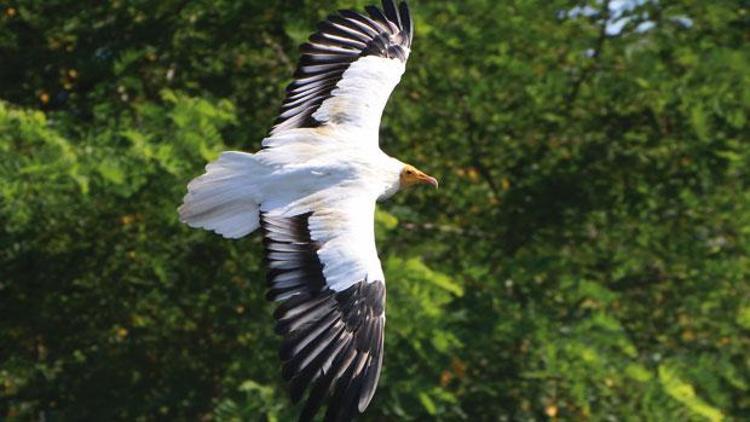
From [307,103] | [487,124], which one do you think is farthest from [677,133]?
[307,103]

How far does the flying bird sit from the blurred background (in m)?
1.49

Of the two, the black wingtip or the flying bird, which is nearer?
the flying bird

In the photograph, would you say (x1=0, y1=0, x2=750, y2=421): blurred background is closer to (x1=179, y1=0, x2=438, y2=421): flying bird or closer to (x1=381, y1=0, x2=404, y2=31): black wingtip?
(x1=381, y1=0, x2=404, y2=31): black wingtip

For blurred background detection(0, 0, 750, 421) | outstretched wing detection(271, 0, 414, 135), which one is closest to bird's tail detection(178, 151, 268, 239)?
outstretched wing detection(271, 0, 414, 135)

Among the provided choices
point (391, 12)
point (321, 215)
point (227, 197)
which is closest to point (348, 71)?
point (391, 12)

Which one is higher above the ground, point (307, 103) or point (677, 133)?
point (307, 103)

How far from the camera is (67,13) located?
A: 32.7 ft

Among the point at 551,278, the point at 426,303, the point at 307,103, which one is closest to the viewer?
the point at 307,103

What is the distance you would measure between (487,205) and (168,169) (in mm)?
2575

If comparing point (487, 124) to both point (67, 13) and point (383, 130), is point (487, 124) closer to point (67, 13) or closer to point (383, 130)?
point (383, 130)

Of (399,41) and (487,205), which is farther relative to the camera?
(487,205)

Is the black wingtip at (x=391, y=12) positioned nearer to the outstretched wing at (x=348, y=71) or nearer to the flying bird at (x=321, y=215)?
the outstretched wing at (x=348, y=71)

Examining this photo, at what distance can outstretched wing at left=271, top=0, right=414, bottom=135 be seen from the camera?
721 centimetres

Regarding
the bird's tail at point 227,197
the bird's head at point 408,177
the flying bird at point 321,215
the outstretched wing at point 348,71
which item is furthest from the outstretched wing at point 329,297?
the outstretched wing at point 348,71
